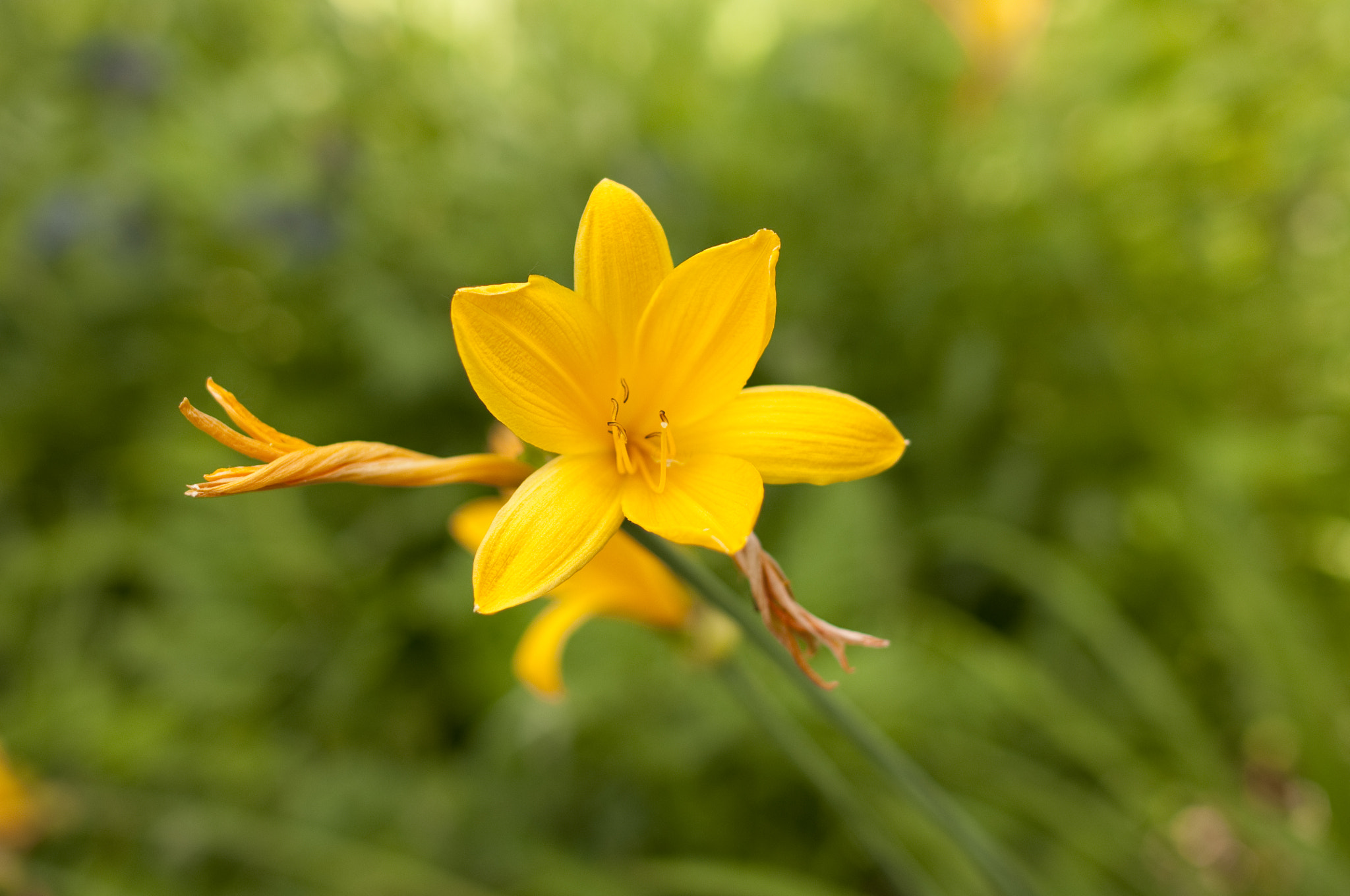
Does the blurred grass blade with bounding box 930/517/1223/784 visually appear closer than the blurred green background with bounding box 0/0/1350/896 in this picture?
Yes

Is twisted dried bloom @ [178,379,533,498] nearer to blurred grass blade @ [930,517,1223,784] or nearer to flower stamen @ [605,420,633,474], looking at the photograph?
flower stamen @ [605,420,633,474]

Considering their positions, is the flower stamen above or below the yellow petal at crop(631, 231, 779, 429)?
below

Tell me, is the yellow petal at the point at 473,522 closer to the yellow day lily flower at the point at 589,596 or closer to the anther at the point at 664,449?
the yellow day lily flower at the point at 589,596

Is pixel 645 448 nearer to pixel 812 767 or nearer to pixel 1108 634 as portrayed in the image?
pixel 812 767

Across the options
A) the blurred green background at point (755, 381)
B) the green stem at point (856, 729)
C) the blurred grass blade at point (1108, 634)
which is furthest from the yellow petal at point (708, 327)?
the blurred grass blade at point (1108, 634)

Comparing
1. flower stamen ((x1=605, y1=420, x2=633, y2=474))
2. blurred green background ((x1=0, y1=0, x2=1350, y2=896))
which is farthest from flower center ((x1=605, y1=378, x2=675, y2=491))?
blurred green background ((x1=0, y1=0, x2=1350, y2=896))

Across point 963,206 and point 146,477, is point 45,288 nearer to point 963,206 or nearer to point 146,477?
point 146,477

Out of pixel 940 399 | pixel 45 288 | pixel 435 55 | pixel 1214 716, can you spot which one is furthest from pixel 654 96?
pixel 1214 716
